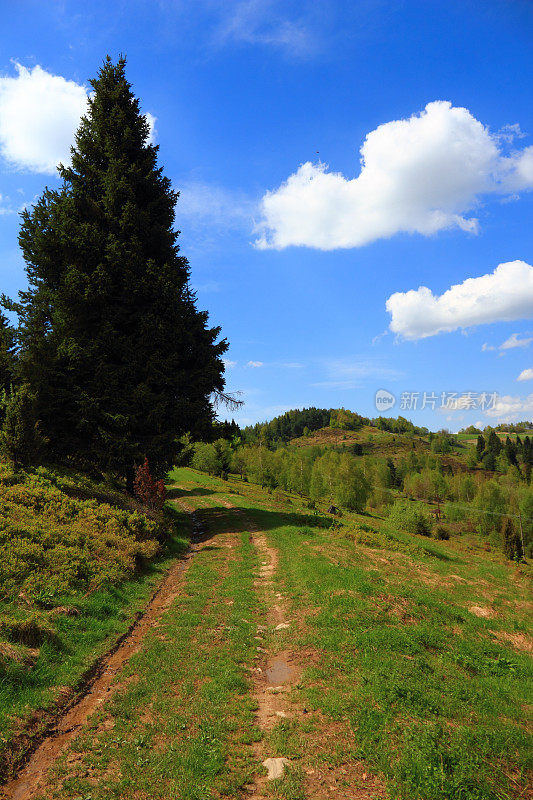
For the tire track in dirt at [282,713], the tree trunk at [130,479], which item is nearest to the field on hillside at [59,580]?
the tree trunk at [130,479]

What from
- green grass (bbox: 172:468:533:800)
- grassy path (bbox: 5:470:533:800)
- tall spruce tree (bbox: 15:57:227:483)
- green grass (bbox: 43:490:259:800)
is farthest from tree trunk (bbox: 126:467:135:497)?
green grass (bbox: 43:490:259:800)

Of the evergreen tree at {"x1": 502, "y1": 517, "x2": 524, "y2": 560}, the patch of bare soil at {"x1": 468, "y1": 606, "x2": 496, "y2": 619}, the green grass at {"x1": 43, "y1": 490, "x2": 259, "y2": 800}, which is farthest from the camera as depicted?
the evergreen tree at {"x1": 502, "y1": 517, "x2": 524, "y2": 560}

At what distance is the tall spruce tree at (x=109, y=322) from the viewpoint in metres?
Result: 22.2

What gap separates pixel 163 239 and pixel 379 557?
24.0m

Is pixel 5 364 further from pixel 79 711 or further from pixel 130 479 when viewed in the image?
→ pixel 79 711

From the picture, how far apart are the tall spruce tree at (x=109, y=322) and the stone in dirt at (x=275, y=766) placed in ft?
59.3

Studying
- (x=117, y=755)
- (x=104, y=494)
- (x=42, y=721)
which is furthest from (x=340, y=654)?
(x=104, y=494)

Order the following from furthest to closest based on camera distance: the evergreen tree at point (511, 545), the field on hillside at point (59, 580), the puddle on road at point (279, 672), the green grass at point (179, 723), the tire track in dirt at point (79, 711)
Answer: the evergreen tree at point (511, 545)
the puddle on road at point (279, 672)
the field on hillside at point (59, 580)
the green grass at point (179, 723)
the tire track in dirt at point (79, 711)

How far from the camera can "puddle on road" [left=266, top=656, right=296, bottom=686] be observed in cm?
853

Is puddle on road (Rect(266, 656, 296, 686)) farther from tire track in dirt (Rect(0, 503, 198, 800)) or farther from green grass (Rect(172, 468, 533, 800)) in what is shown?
tire track in dirt (Rect(0, 503, 198, 800))

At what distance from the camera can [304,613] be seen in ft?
38.6

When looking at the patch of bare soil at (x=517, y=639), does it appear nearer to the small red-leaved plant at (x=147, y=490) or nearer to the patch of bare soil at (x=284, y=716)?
the patch of bare soil at (x=284, y=716)

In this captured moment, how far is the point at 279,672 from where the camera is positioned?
888 cm

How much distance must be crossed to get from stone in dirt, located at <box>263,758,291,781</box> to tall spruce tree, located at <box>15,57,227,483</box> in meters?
18.1
